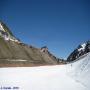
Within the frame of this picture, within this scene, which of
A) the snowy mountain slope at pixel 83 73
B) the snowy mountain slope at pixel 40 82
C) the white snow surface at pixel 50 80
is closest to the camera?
the snowy mountain slope at pixel 40 82

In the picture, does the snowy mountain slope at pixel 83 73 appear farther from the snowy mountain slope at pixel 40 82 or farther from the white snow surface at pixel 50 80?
the snowy mountain slope at pixel 40 82

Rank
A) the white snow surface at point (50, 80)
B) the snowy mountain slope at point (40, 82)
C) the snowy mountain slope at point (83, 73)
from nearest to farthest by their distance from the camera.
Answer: the snowy mountain slope at point (40, 82), the white snow surface at point (50, 80), the snowy mountain slope at point (83, 73)

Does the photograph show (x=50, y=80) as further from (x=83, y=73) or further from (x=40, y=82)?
(x=83, y=73)

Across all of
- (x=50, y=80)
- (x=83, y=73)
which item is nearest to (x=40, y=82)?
(x=50, y=80)

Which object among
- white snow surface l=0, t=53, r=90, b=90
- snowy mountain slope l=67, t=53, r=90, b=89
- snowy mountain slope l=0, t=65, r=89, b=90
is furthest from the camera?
snowy mountain slope l=67, t=53, r=90, b=89

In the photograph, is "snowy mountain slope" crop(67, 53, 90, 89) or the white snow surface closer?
the white snow surface

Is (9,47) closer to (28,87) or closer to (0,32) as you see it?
(0,32)

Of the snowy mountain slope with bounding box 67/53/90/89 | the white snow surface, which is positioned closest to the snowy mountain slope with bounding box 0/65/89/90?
the white snow surface

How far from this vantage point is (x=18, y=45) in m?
156

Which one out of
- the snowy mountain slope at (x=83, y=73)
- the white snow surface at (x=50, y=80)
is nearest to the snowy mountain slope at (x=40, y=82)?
the white snow surface at (x=50, y=80)

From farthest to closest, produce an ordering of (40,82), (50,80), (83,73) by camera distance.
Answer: (83,73), (50,80), (40,82)

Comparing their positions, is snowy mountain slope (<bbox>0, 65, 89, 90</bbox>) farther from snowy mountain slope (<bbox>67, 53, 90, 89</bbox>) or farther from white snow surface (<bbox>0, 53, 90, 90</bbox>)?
snowy mountain slope (<bbox>67, 53, 90, 89</bbox>)

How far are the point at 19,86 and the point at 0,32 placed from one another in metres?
144

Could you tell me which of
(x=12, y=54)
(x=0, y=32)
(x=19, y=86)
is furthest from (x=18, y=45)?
(x=19, y=86)
